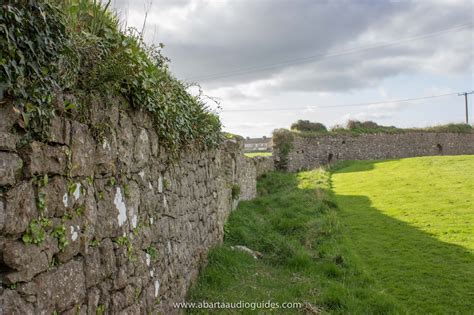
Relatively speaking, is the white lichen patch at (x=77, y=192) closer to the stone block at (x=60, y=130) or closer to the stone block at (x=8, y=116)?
the stone block at (x=60, y=130)

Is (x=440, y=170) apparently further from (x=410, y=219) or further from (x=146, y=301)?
(x=146, y=301)

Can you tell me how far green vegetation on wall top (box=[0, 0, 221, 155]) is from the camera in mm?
2076

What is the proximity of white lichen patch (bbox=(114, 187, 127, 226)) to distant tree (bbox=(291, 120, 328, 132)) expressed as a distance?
1105 inches

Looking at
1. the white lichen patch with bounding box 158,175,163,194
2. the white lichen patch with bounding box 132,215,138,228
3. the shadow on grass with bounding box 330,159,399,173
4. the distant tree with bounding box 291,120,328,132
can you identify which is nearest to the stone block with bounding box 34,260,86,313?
the white lichen patch with bounding box 132,215,138,228

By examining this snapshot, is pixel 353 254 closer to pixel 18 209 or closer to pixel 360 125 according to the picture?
pixel 18 209

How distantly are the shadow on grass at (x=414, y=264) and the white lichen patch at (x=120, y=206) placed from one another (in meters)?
4.51

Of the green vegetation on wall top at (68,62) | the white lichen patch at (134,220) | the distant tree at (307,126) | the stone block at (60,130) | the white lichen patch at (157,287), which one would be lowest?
the white lichen patch at (157,287)

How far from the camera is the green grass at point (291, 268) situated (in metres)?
5.82

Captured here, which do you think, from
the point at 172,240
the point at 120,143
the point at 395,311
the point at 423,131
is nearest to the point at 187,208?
the point at 172,240

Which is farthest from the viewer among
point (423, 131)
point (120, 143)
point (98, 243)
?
point (423, 131)

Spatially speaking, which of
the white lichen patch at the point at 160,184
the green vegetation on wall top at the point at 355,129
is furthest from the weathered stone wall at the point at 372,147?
the white lichen patch at the point at 160,184

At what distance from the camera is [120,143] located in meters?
3.42

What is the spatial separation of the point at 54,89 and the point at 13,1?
19.9 inches

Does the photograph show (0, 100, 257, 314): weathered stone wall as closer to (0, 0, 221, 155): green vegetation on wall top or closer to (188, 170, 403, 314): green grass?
(0, 0, 221, 155): green vegetation on wall top
